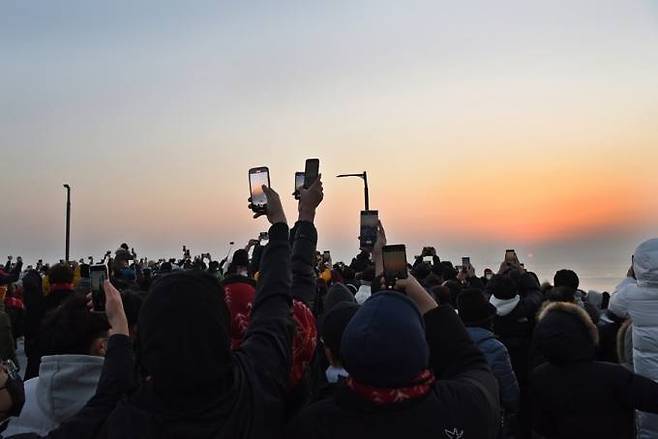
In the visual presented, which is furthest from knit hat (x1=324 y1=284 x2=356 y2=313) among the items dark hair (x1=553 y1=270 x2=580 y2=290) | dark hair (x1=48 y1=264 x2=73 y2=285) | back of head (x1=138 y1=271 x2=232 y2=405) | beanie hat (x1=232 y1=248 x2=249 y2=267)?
dark hair (x1=48 y1=264 x2=73 y2=285)

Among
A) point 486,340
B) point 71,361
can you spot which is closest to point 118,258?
point 486,340

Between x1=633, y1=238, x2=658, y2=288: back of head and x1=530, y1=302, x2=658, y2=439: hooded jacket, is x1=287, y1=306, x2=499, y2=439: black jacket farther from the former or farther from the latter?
x1=633, y1=238, x2=658, y2=288: back of head

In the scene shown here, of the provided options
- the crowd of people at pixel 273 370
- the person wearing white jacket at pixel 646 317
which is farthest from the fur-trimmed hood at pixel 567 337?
the person wearing white jacket at pixel 646 317

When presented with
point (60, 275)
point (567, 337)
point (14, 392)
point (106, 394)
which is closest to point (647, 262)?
point (567, 337)

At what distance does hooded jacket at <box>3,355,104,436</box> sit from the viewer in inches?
111

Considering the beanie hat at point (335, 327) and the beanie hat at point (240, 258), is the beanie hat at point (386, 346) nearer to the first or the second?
the beanie hat at point (335, 327)

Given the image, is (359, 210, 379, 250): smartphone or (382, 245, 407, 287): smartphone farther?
(359, 210, 379, 250): smartphone

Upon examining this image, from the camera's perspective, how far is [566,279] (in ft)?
23.5

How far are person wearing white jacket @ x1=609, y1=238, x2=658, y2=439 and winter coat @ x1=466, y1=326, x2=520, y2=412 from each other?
0.97 m

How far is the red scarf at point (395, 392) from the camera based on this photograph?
7.48ft

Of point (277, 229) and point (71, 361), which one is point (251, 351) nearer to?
point (277, 229)

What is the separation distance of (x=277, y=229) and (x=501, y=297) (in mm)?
4838

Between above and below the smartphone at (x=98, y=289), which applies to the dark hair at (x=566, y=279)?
below

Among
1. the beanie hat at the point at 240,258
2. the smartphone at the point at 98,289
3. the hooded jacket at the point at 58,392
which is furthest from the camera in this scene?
the beanie hat at the point at 240,258
